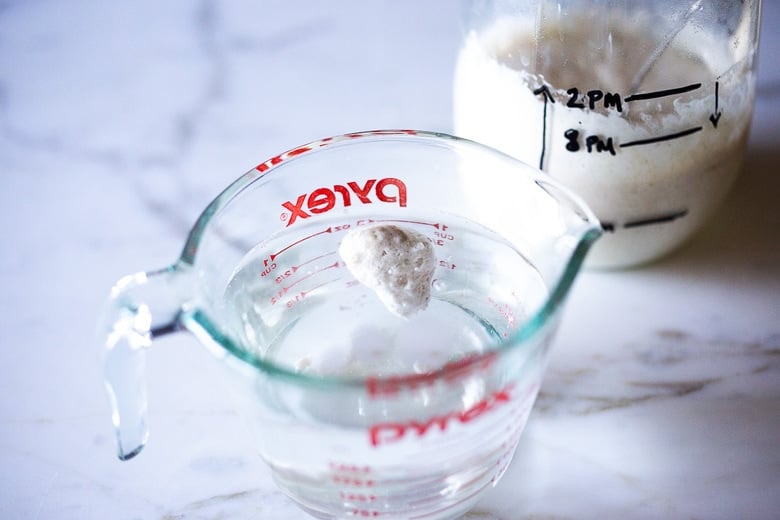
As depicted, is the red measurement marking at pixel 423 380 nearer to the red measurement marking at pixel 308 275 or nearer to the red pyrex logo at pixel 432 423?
the red pyrex logo at pixel 432 423

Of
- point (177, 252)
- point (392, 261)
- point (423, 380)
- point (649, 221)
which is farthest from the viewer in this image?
point (177, 252)

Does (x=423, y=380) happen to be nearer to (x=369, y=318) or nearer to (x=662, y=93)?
(x=369, y=318)

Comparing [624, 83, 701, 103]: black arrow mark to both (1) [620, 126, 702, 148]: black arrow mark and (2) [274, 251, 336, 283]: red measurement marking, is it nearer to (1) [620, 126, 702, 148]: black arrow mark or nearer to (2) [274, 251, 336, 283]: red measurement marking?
(1) [620, 126, 702, 148]: black arrow mark

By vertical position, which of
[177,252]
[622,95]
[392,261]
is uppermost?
[622,95]

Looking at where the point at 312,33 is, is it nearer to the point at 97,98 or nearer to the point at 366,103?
the point at 366,103

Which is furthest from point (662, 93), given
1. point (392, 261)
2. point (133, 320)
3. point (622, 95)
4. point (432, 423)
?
point (133, 320)

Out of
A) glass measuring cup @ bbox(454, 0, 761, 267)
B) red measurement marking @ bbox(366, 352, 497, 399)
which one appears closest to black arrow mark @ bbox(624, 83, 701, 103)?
glass measuring cup @ bbox(454, 0, 761, 267)
